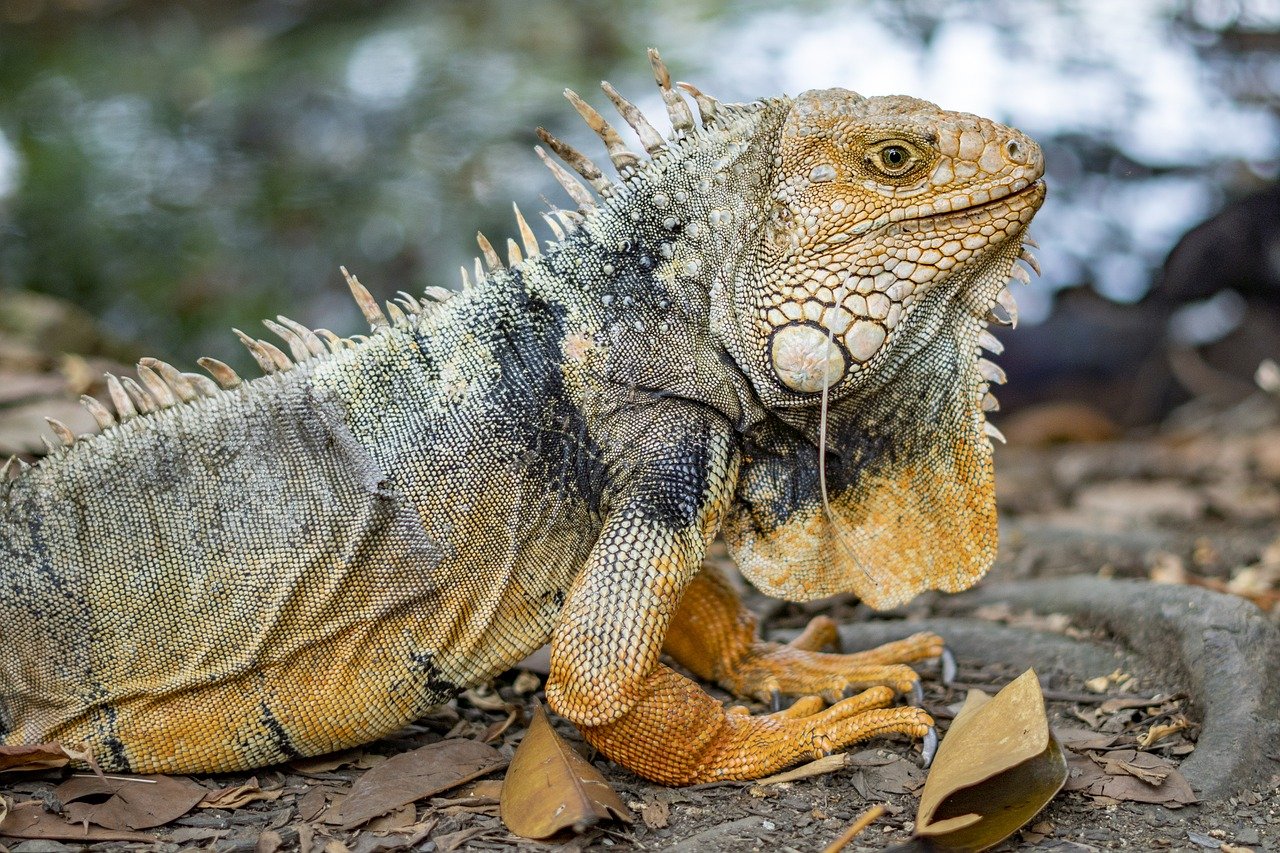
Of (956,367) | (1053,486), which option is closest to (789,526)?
(956,367)

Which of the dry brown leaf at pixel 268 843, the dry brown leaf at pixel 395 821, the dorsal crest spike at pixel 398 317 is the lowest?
the dry brown leaf at pixel 395 821

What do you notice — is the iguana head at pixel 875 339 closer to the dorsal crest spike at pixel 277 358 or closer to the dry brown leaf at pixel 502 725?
Result: the dry brown leaf at pixel 502 725

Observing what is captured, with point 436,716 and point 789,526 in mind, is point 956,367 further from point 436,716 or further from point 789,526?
point 436,716

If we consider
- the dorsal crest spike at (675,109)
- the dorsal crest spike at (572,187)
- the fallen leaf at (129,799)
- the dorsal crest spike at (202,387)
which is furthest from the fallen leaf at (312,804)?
the dorsal crest spike at (675,109)

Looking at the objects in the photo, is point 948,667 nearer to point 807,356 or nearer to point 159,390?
point 807,356

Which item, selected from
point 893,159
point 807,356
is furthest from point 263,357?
point 893,159

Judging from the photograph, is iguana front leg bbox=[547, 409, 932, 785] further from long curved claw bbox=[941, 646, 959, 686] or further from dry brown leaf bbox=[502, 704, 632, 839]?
long curved claw bbox=[941, 646, 959, 686]
